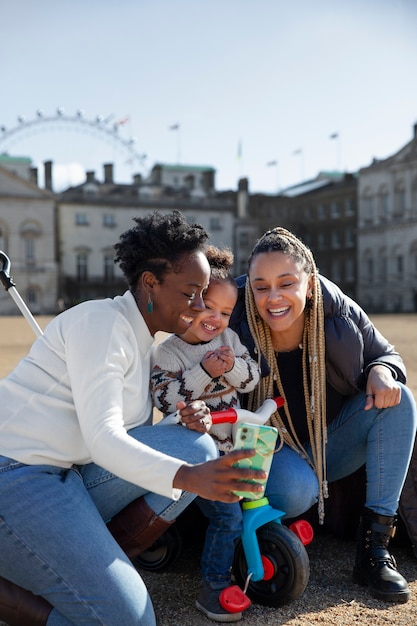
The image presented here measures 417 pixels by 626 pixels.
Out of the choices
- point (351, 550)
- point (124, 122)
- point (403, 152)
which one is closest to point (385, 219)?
point (403, 152)

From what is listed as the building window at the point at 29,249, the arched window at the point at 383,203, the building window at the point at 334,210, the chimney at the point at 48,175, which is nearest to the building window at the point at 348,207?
the building window at the point at 334,210

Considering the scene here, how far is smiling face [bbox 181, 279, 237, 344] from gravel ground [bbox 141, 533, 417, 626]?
907 mm

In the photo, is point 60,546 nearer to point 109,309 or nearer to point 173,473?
point 173,473

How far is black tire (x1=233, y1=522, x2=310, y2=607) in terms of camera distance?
8.81ft

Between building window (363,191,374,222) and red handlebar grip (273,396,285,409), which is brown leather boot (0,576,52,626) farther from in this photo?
building window (363,191,374,222)

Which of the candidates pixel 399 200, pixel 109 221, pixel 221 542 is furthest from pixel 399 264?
pixel 221 542

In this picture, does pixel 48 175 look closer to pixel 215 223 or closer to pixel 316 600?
pixel 215 223

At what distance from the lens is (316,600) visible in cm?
279

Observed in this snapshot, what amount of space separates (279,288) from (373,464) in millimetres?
753

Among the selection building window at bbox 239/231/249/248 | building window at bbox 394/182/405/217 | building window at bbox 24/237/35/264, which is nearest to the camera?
building window at bbox 24/237/35/264

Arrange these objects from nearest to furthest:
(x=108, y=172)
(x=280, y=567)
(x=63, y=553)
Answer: (x=63, y=553)
(x=280, y=567)
(x=108, y=172)

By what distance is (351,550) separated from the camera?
3.34 m

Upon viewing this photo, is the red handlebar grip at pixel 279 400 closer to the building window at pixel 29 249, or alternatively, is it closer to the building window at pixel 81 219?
the building window at pixel 29 249

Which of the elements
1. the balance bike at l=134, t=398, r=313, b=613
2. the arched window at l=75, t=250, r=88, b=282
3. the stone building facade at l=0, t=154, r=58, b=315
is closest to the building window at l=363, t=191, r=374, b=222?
the arched window at l=75, t=250, r=88, b=282
